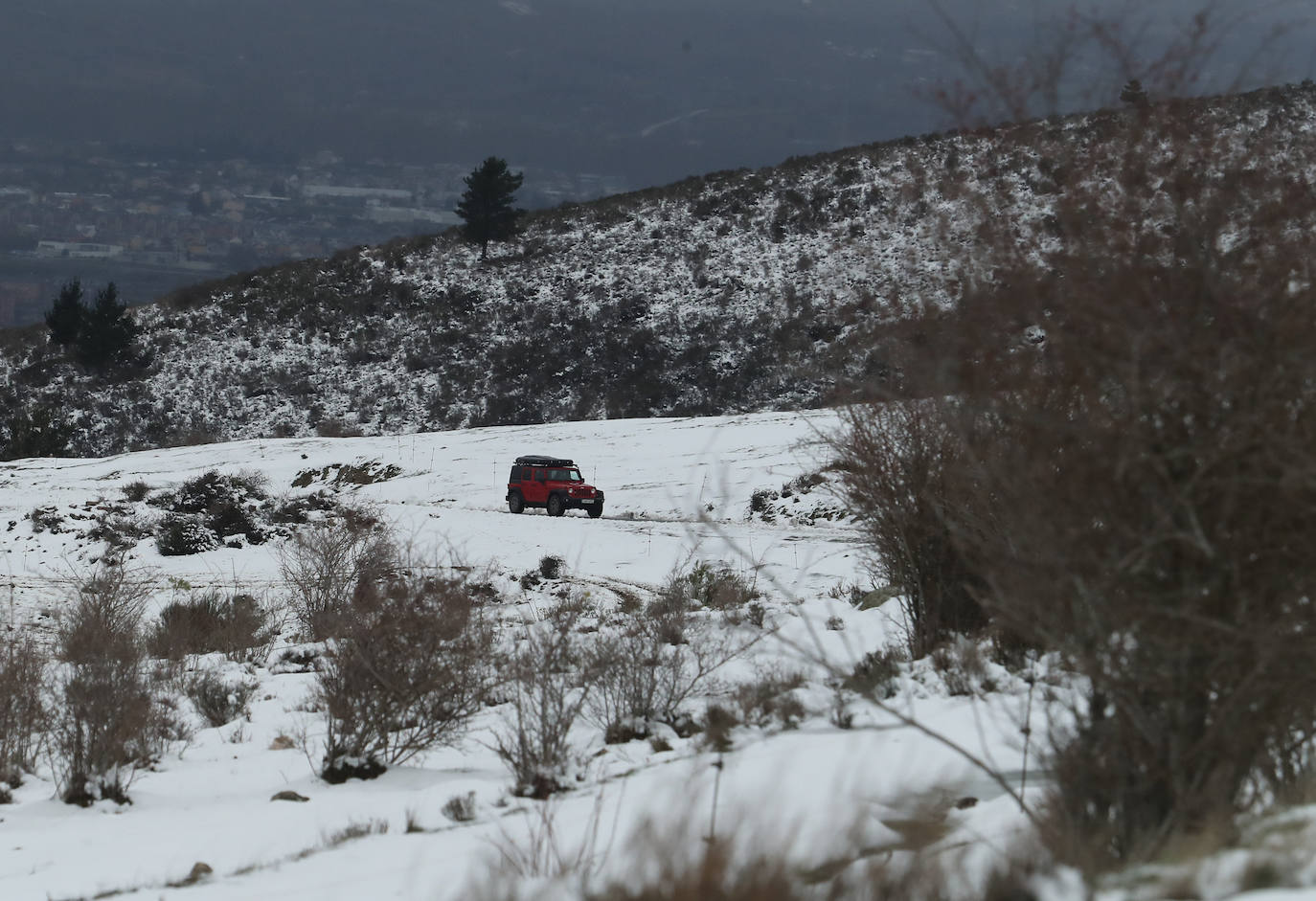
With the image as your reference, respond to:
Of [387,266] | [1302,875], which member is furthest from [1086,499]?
[387,266]

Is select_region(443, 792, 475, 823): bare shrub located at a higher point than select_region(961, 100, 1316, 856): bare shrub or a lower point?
lower

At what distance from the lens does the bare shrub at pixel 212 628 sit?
15867mm

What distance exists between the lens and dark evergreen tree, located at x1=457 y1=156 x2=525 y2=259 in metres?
63.5

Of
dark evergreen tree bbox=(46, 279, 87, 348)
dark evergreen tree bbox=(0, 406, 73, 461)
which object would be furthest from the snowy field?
dark evergreen tree bbox=(46, 279, 87, 348)

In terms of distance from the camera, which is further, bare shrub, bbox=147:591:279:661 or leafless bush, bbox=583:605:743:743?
bare shrub, bbox=147:591:279:661

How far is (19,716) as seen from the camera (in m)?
10.2

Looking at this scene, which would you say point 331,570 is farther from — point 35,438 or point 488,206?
point 488,206

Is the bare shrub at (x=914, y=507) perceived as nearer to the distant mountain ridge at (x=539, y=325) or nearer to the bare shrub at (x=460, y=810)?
the bare shrub at (x=460, y=810)

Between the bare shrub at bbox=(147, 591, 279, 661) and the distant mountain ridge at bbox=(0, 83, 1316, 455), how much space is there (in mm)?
28620

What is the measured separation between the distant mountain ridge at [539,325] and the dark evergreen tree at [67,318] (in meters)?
0.96

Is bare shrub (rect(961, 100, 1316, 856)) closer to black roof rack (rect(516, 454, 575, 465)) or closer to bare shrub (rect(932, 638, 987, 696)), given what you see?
bare shrub (rect(932, 638, 987, 696))

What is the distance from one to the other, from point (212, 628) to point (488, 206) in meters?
49.1

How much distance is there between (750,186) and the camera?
6494 cm

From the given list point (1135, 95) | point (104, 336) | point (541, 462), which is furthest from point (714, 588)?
point (104, 336)
